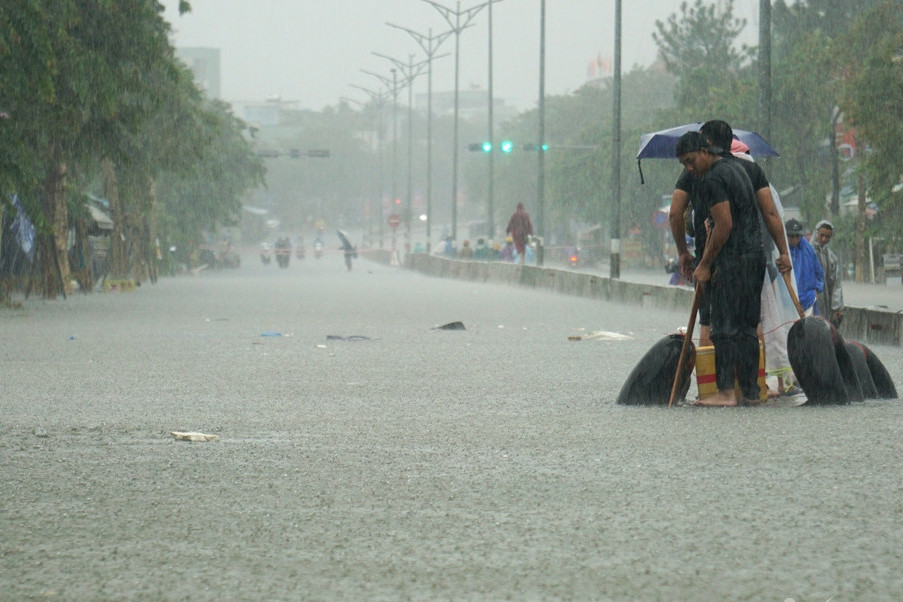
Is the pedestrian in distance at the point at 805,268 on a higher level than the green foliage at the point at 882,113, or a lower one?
lower

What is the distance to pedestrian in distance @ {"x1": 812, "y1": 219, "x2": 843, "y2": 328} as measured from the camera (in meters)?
15.0

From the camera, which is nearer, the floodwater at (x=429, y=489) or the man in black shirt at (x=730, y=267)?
the floodwater at (x=429, y=489)

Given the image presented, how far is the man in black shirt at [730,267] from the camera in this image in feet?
35.4

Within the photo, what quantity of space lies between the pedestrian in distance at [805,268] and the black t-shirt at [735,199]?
9.77 ft

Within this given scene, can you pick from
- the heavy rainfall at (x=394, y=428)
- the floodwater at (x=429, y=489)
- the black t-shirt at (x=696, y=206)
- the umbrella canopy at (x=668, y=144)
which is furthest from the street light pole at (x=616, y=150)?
the black t-shirt at (x=696, y=206)

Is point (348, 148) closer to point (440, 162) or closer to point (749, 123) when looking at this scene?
point (440, 162)

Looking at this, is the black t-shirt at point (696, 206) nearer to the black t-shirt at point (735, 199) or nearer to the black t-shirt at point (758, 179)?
the black t-shirt at point (735, 199)

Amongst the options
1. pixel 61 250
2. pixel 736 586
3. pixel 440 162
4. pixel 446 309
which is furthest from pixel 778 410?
pixel 440 162

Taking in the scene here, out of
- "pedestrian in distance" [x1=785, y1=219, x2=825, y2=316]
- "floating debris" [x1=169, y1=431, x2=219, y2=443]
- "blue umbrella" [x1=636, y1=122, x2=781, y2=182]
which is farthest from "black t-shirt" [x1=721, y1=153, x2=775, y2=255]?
"blue umbrella" [x1=636, y1=122, x2=781, y2=182]

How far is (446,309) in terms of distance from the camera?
28609 millimetres

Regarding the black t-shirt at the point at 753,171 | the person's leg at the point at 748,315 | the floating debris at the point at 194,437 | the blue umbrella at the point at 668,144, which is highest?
the blue umbrella at the point at 668,144

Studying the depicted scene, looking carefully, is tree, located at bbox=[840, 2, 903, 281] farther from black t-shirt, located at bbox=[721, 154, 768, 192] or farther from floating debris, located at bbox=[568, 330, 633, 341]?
black t-shirt, located at bbox=[721, 154, 768, 192]

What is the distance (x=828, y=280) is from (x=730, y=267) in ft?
15.3

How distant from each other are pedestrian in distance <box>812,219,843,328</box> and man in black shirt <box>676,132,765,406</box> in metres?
4.31
